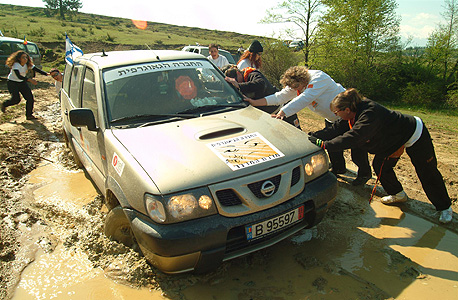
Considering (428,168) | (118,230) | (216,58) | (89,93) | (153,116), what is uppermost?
(216,58)

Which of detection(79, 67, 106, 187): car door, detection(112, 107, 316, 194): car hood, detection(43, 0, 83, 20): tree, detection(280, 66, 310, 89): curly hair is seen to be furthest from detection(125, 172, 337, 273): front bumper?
detection(43, 0, 83, 20): tree

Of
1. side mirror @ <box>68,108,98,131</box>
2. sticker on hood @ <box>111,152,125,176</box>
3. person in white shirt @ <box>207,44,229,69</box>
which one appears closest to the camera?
sticker on hood @ <box>111,152,125,176</box>

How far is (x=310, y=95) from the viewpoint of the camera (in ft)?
13.8

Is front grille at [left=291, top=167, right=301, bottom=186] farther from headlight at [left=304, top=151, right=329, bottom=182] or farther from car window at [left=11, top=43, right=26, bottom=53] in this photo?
car window at [left=11, top=43, right=26, bottom=53]

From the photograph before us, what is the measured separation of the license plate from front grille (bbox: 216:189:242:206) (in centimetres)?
22

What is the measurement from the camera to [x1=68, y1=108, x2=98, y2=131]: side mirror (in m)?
3.16

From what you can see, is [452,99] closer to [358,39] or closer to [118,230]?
[358,39]

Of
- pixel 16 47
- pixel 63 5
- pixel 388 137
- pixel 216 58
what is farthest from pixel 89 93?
pixel 63 5

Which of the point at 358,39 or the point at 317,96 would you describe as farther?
the point at 358,39

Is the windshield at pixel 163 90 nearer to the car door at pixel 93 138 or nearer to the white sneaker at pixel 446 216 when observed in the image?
the car door at pixel 93 138

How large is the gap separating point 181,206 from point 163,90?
1653mm

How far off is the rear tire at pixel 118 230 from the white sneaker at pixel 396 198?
10.4ft

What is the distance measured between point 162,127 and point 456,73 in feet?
60.2

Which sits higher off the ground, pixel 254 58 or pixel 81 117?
pixel 254 58
